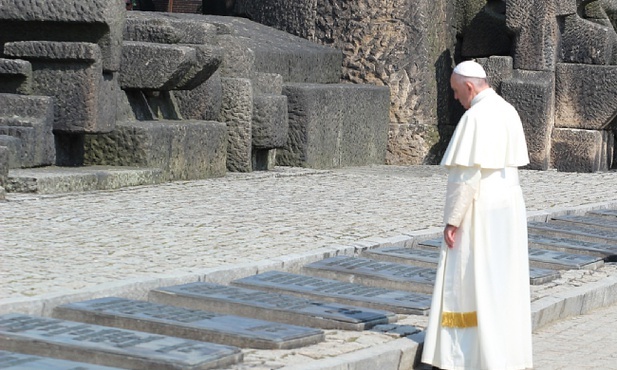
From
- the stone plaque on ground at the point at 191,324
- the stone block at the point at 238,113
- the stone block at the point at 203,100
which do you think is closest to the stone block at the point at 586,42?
the stone block at the point at 238,113

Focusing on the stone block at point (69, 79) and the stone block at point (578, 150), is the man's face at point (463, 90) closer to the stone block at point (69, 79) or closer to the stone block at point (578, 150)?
the stone block at point (69, 79)

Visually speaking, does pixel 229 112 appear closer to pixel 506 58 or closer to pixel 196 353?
pixel 506 58

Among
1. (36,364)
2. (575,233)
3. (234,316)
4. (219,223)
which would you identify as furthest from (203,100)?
(36,364)

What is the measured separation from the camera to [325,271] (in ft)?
25.0

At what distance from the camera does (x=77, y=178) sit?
10.5 metres

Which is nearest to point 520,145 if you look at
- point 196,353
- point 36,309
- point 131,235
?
point 196,353

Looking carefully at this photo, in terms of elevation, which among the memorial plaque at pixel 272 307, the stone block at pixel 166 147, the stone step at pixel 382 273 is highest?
the stone block at pixel 166 147

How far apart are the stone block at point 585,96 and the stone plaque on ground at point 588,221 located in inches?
198

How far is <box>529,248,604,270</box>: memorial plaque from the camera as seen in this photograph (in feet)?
27.6

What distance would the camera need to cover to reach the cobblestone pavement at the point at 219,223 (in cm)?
690

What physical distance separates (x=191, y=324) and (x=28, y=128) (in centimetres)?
510

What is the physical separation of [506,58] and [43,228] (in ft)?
27.6

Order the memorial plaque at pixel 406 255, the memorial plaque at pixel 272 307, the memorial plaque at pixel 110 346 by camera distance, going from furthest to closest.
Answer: the memorial plaque at pixel 406 255
the memorial plaque at pixel 272 307
the memorial plaque at pixel 110 346

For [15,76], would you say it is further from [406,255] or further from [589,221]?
[589,221]
